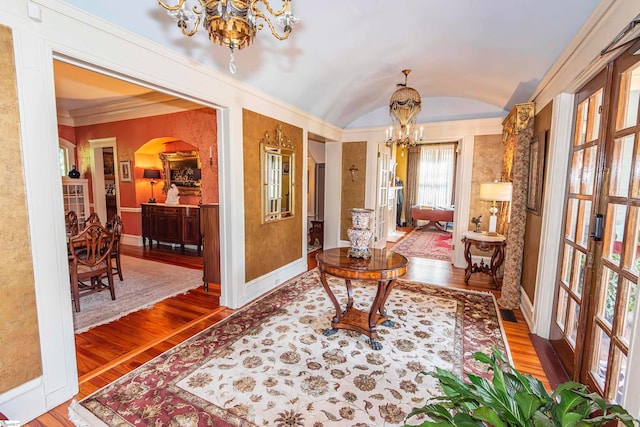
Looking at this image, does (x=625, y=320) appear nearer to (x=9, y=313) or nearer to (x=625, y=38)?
(x=625, y=38)

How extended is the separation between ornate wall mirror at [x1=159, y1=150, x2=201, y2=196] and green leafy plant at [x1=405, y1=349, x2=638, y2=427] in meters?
6.00

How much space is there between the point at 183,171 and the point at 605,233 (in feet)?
21.3

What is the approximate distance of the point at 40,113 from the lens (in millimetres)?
1745

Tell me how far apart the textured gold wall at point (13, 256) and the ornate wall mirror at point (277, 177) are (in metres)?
2.23

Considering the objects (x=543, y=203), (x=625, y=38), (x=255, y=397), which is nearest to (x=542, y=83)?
(x=543, y=203)

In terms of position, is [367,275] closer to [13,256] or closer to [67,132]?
[13,256]

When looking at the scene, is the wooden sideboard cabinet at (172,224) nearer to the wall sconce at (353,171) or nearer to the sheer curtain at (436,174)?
the wall sconce at (353,171)

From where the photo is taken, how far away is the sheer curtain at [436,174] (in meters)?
9.45

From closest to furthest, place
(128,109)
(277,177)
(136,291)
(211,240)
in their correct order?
1. (211,240)
2. (136,291)
3. (277,177)
4. (128,109)

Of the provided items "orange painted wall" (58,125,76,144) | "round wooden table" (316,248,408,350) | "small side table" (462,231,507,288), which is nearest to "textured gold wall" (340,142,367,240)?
"small side table" (462,231,507,288)

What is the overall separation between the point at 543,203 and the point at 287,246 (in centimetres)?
313

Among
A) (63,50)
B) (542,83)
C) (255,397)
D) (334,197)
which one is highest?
(542,83)

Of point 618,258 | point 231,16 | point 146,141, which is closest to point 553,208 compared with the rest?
point 618,258

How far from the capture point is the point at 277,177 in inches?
158
